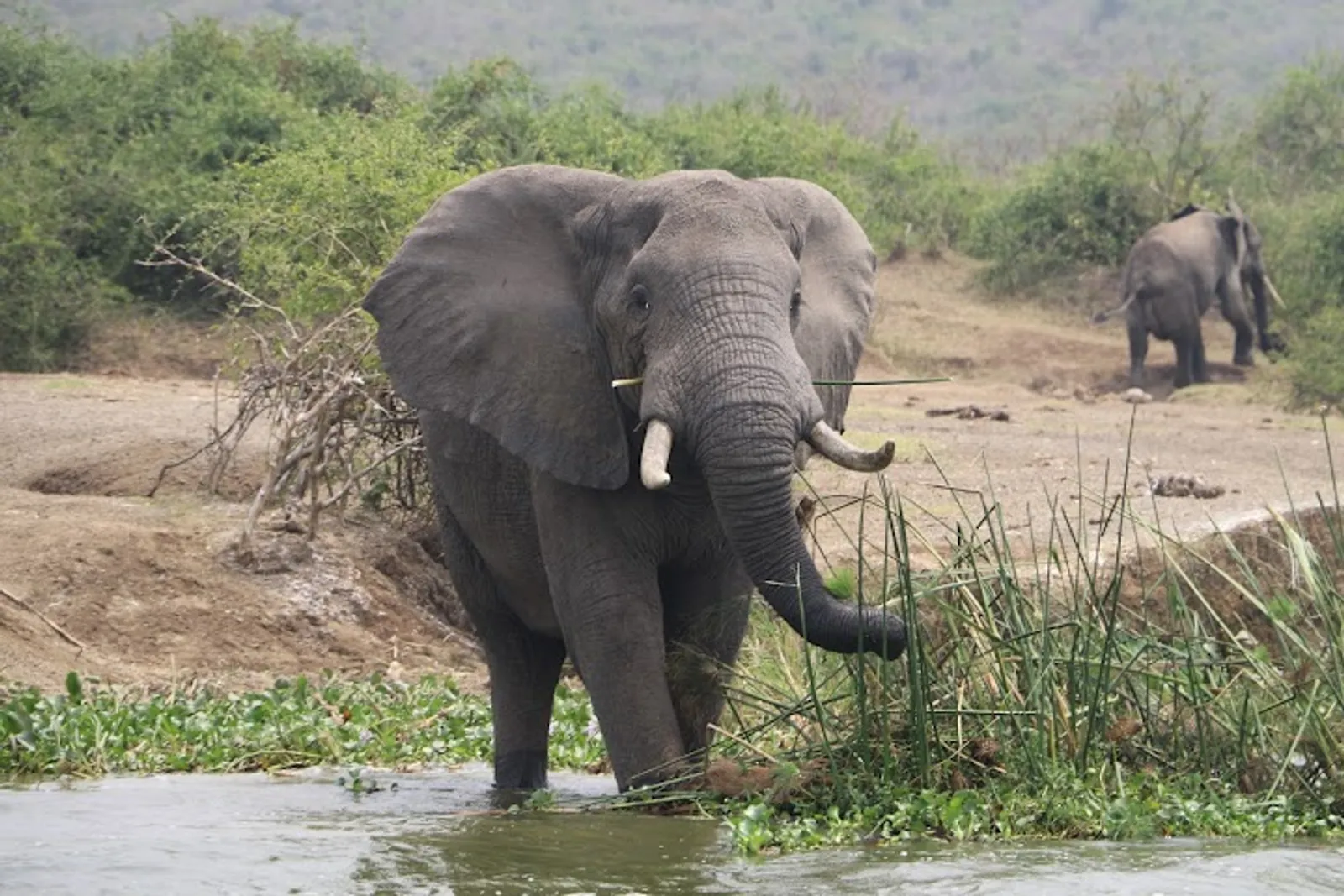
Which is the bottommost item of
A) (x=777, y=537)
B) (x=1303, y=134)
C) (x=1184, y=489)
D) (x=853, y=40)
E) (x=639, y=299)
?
(x=777, y=537)

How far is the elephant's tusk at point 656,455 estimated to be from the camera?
6.27m

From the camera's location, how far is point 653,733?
6875 millimetres

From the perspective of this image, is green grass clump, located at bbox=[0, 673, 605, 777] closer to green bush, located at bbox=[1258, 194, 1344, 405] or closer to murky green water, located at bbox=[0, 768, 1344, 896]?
murky green water, located at bbox=[0, 768, 1344, 896]

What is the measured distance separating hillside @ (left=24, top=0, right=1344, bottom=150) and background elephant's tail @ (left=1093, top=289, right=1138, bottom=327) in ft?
171

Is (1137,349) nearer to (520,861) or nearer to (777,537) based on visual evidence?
(777,537)

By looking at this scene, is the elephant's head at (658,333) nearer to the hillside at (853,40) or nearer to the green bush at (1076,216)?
the green bush at (1076,216)

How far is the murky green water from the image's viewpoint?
19.2 ft

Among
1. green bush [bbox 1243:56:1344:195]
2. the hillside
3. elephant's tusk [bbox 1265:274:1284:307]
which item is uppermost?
the hillside

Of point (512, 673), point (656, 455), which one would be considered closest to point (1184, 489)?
point (512, 673)

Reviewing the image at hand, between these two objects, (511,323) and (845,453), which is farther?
(511,323)

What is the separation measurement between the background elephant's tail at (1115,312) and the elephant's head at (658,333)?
1549 centimetres

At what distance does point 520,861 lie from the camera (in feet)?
20.8

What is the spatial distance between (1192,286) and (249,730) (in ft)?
52.4

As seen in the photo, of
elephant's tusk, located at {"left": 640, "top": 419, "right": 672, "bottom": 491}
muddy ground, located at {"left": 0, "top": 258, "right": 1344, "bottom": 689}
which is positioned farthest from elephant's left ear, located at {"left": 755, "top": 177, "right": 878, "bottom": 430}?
elephant's tusk, located at {"left": 640, "top": 419, "right": 672, "bottom": 491}
